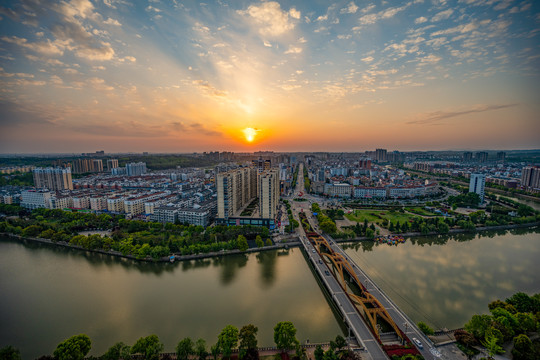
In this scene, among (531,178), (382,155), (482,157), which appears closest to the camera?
(531,178)

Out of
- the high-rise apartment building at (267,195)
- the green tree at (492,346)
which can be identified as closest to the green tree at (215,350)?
the green tree at (492,346)

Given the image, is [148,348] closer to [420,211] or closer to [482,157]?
[420,211]

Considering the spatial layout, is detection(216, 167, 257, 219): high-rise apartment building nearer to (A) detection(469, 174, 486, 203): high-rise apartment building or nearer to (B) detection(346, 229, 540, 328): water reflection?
(B) detection(346, 229, 540, 328): water reflection

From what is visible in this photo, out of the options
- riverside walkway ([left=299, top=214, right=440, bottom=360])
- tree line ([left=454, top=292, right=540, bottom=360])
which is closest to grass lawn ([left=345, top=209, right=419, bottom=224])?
riverside walkway ([left=299, top=214, right=440, bottom=360])

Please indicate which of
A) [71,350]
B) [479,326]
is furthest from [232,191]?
[479,326]

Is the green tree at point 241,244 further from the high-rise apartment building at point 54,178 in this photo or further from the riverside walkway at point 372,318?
the high-rise apartment building at point 54,178

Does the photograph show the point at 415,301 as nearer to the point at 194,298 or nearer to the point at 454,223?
the point at 194,298
